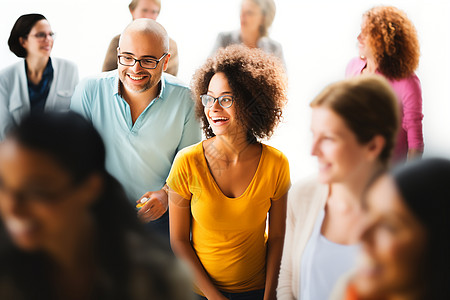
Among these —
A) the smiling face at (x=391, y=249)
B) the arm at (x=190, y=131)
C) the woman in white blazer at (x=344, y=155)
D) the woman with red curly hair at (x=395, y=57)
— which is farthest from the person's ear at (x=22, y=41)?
the smiling face at (x=391, y=249)

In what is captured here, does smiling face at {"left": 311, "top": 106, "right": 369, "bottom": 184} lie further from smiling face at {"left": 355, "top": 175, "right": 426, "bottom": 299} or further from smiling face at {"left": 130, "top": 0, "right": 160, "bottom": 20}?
smiling face at {"left": 130, "top": 0, "right": 160, "bottom": 20}

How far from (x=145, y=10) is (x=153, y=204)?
1198 mm

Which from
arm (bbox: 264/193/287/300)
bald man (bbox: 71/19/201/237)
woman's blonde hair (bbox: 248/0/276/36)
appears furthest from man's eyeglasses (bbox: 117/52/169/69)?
woman's blonde hair (bbox: 248/0/276/36)

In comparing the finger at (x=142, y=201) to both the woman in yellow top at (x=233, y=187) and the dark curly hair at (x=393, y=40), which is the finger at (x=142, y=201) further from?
the dark curly hair at (x=393, y=40)

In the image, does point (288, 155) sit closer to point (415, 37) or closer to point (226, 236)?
point (226, 236)

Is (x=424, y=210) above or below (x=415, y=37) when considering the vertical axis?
below

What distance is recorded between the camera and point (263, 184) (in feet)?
3.41

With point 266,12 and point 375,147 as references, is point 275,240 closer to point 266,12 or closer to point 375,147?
point 375,147

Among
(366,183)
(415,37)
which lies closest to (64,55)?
(415,37)

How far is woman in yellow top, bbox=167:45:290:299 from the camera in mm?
1003

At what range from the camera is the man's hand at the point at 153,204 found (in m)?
0.76

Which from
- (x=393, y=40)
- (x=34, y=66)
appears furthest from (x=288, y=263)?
(x=34, y=66)

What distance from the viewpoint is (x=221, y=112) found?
3.26ft

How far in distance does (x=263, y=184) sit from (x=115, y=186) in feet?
1.87
